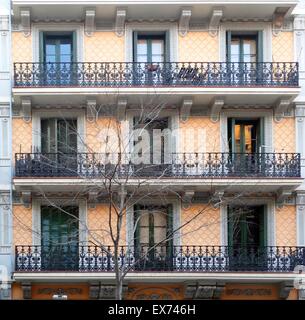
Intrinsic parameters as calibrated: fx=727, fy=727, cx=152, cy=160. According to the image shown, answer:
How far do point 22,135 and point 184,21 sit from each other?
5.80 metres

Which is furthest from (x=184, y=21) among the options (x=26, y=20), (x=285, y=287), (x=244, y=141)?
(x=285, y=287)

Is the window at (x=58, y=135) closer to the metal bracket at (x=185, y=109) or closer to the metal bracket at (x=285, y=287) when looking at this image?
the metal bracket at (x=185, y=109)

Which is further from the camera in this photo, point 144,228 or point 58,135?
point 58,135

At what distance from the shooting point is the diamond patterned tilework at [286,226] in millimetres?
21109

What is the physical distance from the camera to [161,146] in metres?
21.5

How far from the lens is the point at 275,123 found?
2155cm

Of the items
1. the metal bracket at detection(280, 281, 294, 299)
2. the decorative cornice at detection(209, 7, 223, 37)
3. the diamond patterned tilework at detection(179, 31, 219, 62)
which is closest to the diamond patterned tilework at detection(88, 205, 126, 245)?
the metal bracket at detection(280, 281, 294, 299)

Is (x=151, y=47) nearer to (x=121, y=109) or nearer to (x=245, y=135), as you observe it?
(x=121, y=109)

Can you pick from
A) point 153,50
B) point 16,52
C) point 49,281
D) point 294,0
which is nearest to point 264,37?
point 294,0

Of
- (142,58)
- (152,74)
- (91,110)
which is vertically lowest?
(91,110)

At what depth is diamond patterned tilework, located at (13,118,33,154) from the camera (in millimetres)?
21078

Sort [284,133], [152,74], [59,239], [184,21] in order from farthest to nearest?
[284,133] → [184,21] → [152,74] → [59,239]

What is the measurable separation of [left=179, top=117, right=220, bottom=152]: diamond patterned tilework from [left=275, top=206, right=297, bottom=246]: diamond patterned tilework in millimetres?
2633

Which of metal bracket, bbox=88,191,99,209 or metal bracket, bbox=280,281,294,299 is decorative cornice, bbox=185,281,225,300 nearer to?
metal bracket, bbox=280,281,294,299
